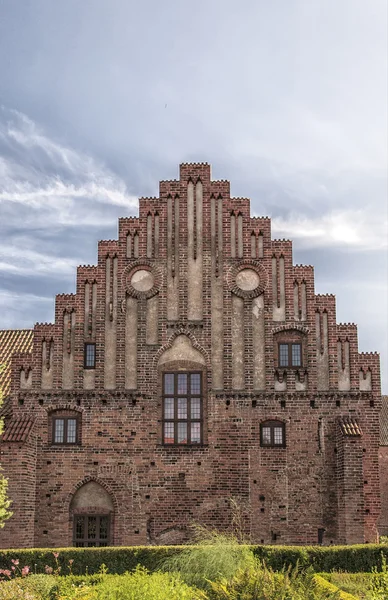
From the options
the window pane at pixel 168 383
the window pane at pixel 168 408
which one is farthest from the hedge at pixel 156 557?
the window pane at pixel 168 383

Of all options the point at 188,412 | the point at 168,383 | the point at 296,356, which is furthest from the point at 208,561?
the point at 296,356

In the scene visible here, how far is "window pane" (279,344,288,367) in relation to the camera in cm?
2780

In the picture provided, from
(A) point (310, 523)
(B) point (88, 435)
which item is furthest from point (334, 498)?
(B) point (88, 435)

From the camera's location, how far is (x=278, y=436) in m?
27.3

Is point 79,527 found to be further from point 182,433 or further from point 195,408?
point 195,408

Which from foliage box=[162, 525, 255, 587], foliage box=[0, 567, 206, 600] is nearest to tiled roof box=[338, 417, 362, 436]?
foliage box=[162, 525, 255, 587]

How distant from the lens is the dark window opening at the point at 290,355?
2780 centimetres

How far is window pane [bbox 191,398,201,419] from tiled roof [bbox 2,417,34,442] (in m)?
5.80

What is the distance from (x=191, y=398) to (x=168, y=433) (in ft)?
4.96

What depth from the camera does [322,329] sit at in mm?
27938

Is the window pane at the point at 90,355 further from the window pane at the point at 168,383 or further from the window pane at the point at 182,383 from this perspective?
the window pane at the point at 182,383

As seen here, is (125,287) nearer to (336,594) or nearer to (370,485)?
(370,485)

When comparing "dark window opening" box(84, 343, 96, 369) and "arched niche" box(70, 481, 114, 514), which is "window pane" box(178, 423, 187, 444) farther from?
"dark window opening" box(84, 343, 96, 369)

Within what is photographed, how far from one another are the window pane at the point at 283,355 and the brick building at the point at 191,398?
4cm
